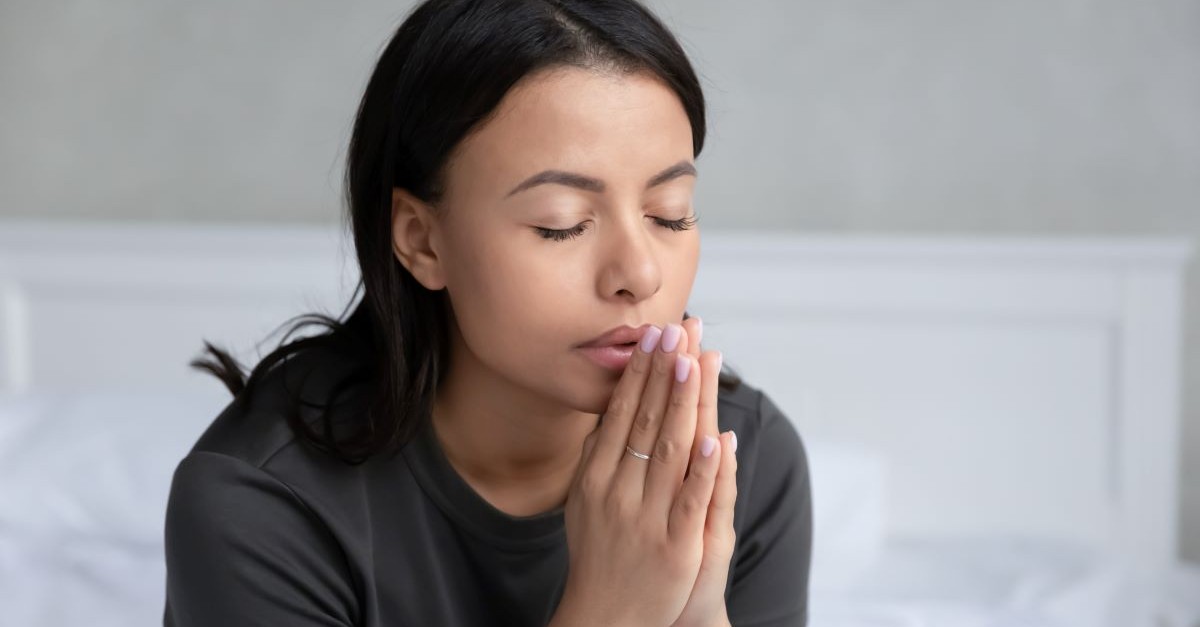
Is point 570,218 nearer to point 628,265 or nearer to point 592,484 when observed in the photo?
point 628,265

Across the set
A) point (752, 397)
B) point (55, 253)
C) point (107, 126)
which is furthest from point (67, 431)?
point (752, 397)

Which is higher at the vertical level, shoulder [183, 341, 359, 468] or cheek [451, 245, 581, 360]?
cheek [451, 245, 581, 360]

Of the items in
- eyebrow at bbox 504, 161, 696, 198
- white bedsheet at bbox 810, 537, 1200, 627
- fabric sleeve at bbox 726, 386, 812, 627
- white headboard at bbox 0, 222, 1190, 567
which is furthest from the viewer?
white headboard at bbox 0, 222, 1190, 567

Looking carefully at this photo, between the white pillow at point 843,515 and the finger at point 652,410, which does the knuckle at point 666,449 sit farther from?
the white pillow at point 843,515

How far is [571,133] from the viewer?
1.01m

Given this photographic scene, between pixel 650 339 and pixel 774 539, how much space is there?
0.37 metres

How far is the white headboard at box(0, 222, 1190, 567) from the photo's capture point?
2238mm

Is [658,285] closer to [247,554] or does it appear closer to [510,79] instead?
[510,79]

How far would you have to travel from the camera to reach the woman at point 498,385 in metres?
1.02

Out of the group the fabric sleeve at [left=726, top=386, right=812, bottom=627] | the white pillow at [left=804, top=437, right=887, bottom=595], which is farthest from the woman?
the white pillow at [left=804, top=437, right=887, bottom=595]

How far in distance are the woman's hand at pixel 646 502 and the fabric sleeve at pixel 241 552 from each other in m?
0.23

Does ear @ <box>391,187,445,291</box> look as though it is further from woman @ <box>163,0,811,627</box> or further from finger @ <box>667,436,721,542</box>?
finger @ <box>667,436,721,542</box>

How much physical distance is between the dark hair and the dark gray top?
3 cm

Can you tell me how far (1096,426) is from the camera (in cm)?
228
